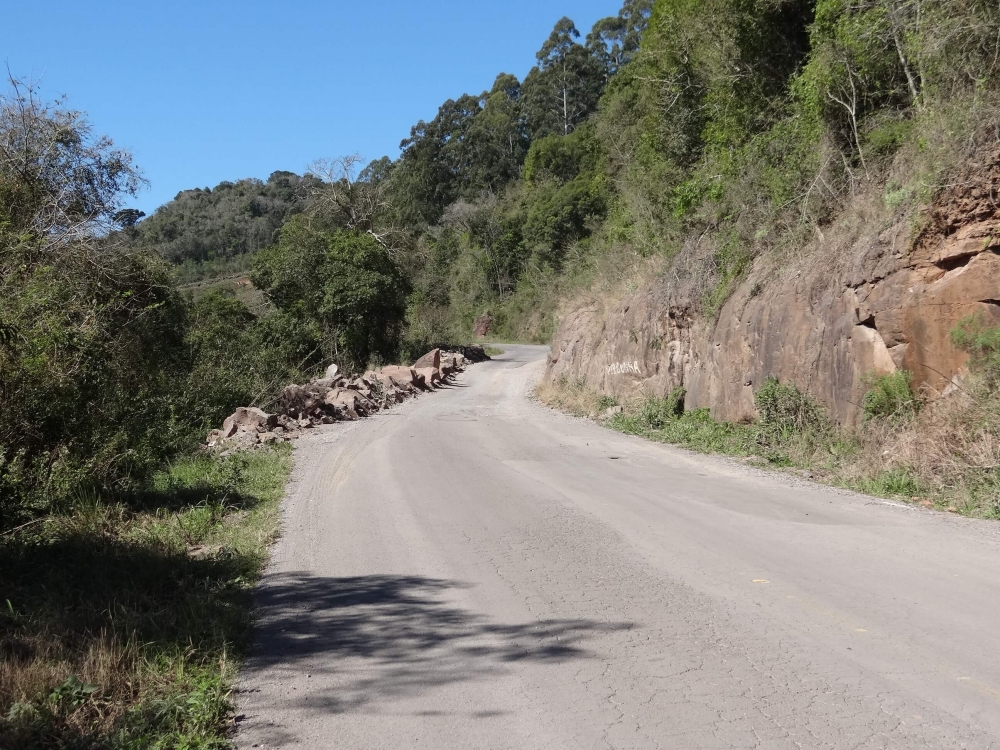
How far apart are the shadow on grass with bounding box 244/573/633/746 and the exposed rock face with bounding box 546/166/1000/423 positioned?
7762 mm

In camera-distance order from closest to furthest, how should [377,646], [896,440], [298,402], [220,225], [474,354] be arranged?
1. [377,646]
2. [896,440]
3. [298,402]
4. [474,354]
5. [220,225]

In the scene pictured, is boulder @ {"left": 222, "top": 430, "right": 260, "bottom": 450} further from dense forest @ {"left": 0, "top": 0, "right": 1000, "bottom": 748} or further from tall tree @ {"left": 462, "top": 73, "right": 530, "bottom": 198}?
tall tree @ {"left": 462, "top": 73, "right": 530, "bottom": 198}

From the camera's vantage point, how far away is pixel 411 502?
10445 millimetres

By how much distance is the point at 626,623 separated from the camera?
565 cm

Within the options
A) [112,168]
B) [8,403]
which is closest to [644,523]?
[8,403]

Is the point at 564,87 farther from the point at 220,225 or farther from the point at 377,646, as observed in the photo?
the point at 377,646

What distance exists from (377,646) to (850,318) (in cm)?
979

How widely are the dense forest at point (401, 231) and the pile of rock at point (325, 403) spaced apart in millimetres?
1079

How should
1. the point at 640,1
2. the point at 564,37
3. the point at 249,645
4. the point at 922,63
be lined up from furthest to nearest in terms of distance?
the point at 564,37
the point at 640,1
the point at 922,63
the point at 249,645

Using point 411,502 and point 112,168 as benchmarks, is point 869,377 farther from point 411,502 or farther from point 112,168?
point 112,168

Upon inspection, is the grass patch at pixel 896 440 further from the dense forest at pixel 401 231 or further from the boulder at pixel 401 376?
the boulder at pixel 401 376

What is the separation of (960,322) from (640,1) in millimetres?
67682

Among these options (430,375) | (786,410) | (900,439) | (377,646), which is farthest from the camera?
(430,375)

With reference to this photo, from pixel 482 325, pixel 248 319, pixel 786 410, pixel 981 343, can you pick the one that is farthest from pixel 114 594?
pixel 482 325
